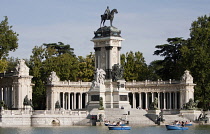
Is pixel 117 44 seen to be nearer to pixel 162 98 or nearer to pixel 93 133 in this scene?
pixel 162 98

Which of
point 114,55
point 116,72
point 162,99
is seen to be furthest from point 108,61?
point 162,99

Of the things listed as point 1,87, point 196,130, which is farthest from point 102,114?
point 1,87

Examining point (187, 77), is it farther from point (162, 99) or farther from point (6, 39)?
point (6, 39)

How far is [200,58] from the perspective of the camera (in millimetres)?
124188

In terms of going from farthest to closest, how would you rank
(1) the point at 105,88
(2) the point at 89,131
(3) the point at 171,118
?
(1) the point at 105,88
(3) the point at 171,118
(2) the point at 89,131

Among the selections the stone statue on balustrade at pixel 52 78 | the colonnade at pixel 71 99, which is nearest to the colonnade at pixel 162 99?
the colonnade at pixel 71 99

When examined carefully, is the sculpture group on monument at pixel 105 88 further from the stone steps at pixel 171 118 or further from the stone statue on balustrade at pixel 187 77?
the stone steps at pixel 171 118

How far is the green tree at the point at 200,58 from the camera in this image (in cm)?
12406

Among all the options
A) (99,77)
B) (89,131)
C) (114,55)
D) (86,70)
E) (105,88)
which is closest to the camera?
(89,131)

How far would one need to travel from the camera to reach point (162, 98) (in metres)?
134

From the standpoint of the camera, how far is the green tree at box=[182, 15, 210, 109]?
12406cm

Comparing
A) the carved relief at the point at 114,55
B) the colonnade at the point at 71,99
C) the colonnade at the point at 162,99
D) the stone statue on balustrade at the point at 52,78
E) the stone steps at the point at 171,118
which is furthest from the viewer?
the colonnade at the point at 71,99

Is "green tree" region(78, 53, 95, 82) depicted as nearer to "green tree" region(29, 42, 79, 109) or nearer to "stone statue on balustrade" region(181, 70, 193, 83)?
"green tree" region(29, 42, 79, 109)

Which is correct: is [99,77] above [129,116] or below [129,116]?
above
